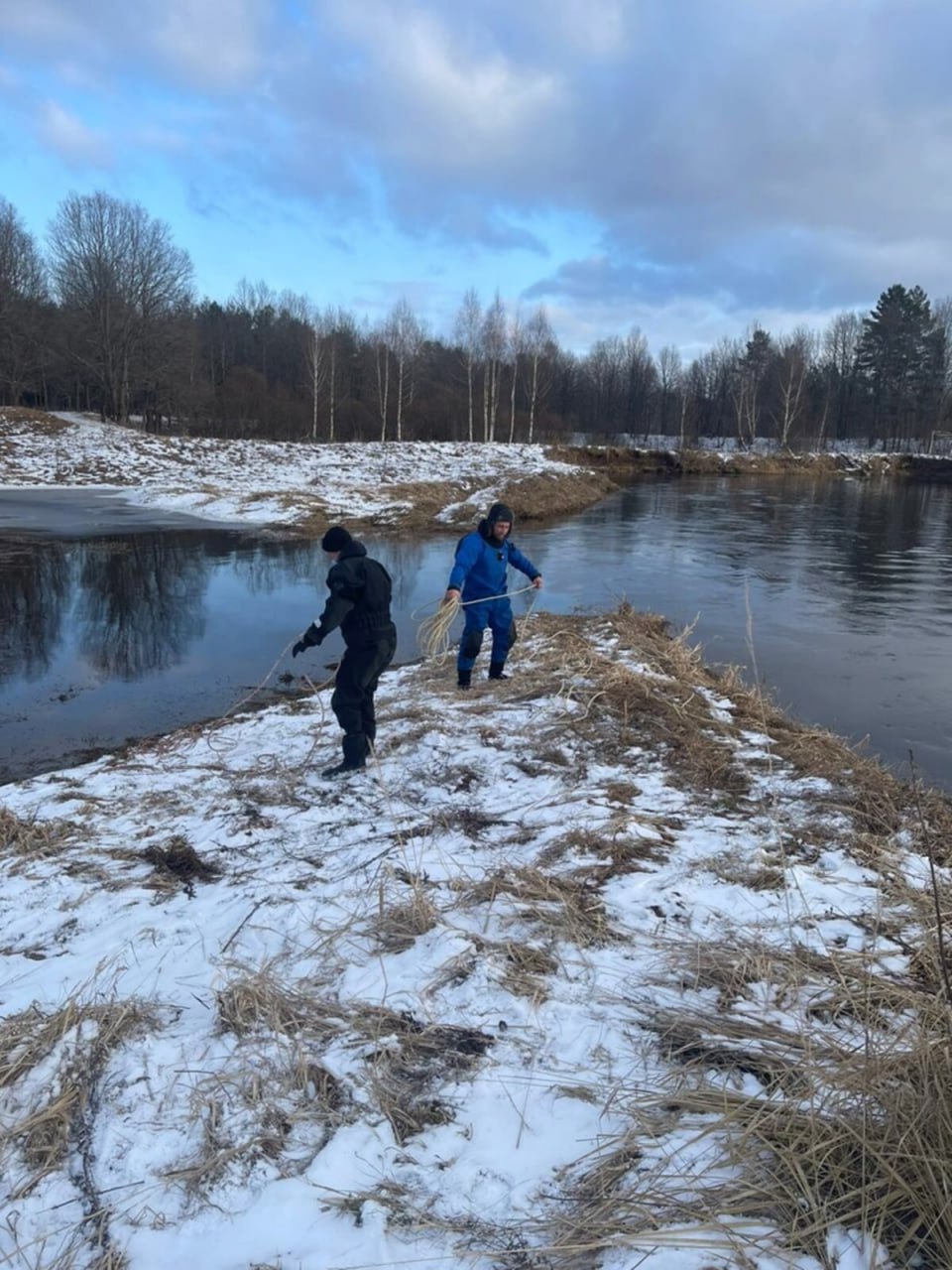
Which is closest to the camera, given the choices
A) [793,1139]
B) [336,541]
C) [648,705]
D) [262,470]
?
[793,1139]

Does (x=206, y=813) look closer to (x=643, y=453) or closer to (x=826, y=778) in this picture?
(x=826, y=778)

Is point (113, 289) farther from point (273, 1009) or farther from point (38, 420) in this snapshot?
point (273, 1009)

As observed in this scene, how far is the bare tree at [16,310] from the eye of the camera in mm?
47656

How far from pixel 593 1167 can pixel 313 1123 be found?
0.95 meters

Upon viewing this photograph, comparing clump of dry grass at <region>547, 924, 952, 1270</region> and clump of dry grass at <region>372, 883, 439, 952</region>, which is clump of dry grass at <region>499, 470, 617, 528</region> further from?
clump of dry grass at <region>547, 924, 952, 1270</region>

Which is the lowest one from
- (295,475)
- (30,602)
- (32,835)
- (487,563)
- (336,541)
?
(32,835)

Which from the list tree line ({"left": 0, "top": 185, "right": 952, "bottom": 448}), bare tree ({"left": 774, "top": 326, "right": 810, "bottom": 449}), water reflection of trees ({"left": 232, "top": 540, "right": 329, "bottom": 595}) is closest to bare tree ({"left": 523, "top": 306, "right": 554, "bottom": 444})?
tree line ({"left": 0, "top": 185, "right": 952, "bottom": 448})

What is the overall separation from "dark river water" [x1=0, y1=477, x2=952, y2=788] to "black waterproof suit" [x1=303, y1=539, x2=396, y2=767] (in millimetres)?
2644

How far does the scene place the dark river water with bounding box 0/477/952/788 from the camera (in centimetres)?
801

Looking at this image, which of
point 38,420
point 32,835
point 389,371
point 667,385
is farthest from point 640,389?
point 32,835

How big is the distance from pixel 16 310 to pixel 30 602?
46690 millimetres

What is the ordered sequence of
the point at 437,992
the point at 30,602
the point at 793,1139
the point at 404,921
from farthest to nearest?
the point at 30,602, the point at 404,921, the point at 437,992, the point at 793,1139

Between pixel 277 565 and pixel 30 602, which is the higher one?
pixel 277 565

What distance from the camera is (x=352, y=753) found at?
5.79m
